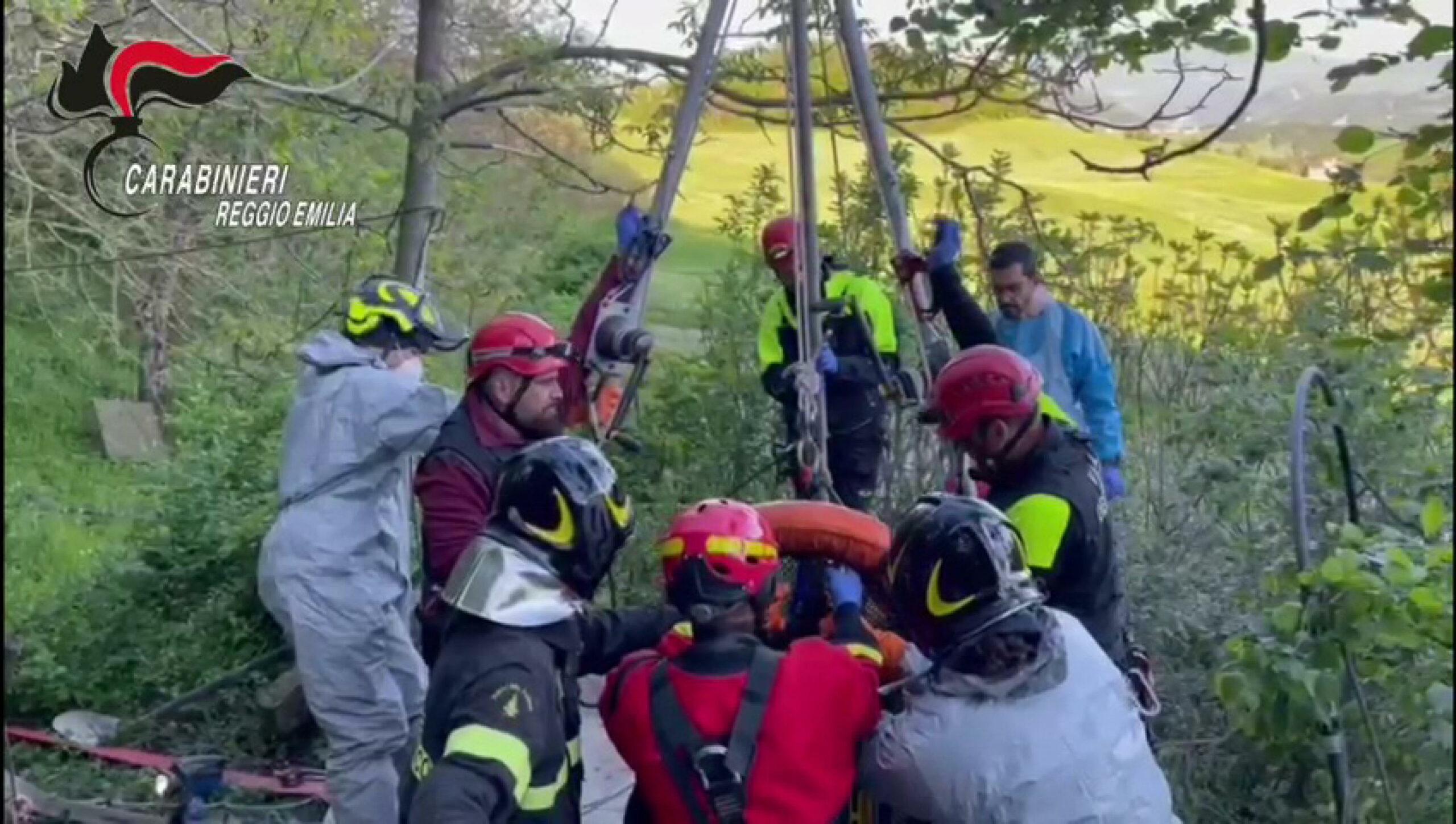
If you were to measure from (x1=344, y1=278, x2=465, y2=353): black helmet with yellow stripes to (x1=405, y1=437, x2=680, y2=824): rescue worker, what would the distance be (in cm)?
175

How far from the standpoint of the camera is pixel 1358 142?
2.85 meters

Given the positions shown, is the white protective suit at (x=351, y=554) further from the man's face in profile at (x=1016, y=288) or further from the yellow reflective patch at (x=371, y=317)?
the man's face in profile at (x=1016, y=288)

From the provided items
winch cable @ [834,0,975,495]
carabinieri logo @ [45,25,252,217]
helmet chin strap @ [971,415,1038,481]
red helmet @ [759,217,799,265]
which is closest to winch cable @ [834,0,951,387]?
winch cable @ [834,0,975,495]

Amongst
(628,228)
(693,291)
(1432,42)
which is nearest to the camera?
(1432,42)

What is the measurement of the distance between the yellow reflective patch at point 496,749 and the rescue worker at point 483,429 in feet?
5.32

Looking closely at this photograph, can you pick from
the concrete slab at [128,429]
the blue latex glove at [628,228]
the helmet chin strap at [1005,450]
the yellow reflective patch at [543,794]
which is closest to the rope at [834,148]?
the blue latex glove at [628,228]

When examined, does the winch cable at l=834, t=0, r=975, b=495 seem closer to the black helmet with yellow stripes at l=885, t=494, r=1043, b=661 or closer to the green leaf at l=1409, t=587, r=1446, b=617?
the green leaf at l=1409, t=587, r=1446, b=617

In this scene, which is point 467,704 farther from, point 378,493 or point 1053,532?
point 378,493

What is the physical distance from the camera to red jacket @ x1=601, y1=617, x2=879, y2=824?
304 centimetres

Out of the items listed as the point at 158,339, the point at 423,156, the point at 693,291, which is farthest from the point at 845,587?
the point at 158,339

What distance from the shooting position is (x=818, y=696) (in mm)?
3074

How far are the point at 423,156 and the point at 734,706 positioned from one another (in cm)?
454

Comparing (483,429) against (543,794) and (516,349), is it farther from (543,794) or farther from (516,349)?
(543,794)

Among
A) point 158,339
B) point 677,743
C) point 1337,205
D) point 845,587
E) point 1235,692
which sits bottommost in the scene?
point 158,339
